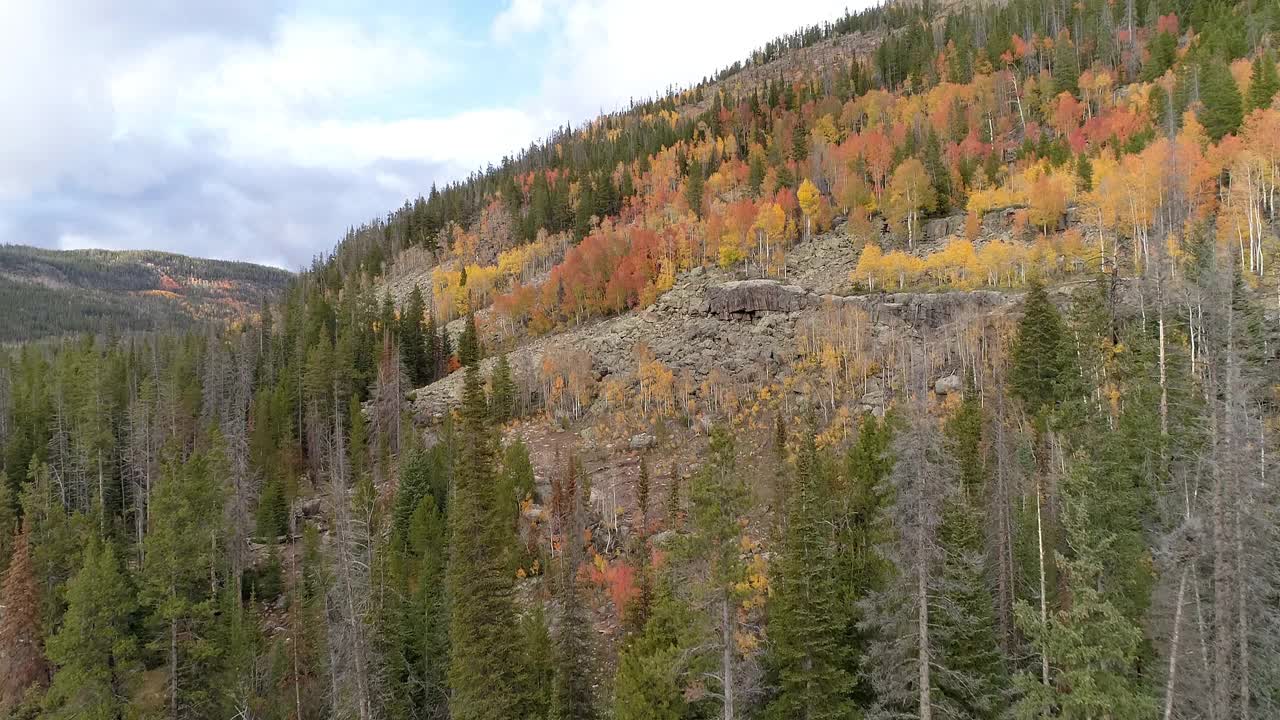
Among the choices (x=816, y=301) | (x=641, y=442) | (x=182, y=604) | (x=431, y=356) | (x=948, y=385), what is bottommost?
(x=182, y=604)

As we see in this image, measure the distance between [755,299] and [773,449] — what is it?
90.2 ft

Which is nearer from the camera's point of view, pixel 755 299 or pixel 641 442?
pixel 641 442

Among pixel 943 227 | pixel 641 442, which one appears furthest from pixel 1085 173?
pixel 641 442

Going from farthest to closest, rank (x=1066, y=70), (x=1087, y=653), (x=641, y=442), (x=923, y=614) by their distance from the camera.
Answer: (x=1066, y=70) < (x=641, y=442) < (x=1087, y=653) < (x=923, y=614)

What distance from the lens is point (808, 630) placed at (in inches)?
1027

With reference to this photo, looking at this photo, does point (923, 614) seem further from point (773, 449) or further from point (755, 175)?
point (755, 175)

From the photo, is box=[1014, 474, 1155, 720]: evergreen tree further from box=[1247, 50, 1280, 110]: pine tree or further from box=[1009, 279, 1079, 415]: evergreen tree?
box=[1247, 50, 1280, 110]: pine tree

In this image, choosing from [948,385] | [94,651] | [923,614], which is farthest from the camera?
[948,385]

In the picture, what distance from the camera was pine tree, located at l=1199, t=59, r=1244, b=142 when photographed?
6738cm

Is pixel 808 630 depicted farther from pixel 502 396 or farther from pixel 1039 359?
pixel 502 396

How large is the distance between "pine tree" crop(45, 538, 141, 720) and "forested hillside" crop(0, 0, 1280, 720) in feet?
0.67

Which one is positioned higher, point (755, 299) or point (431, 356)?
point (755, 299)

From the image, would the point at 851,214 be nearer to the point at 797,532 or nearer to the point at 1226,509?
the point at 797,532

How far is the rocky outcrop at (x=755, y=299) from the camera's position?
75062 millimetres
